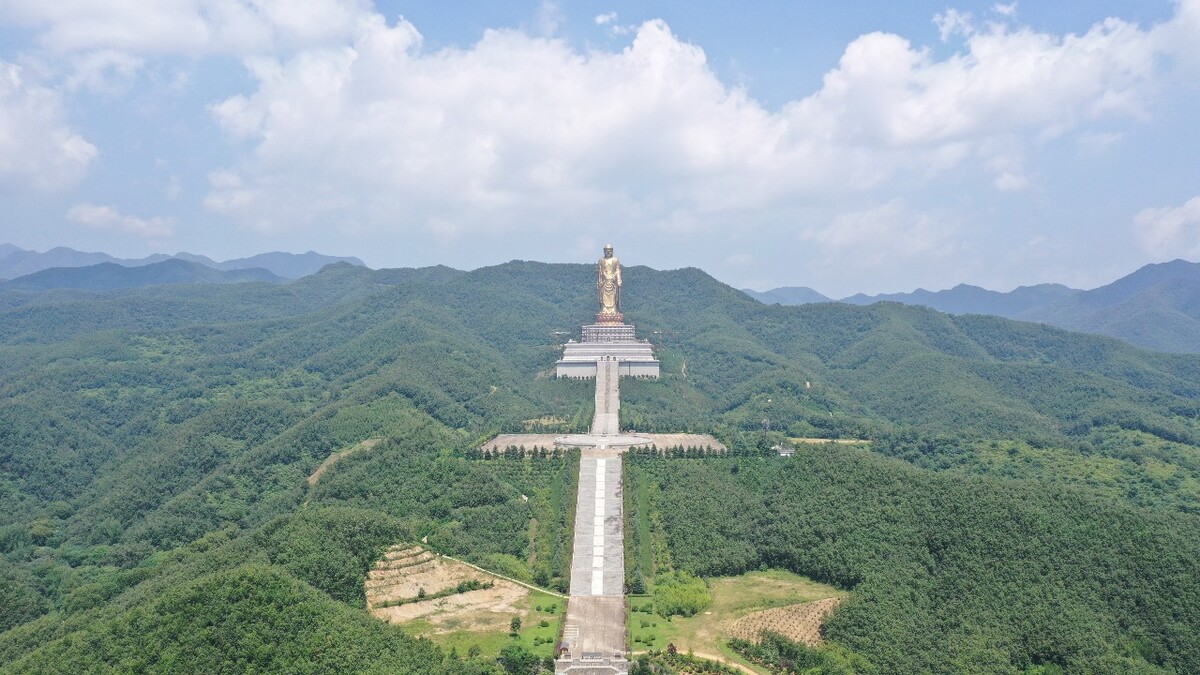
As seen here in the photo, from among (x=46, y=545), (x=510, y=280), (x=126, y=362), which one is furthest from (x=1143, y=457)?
(x=126, y=362)

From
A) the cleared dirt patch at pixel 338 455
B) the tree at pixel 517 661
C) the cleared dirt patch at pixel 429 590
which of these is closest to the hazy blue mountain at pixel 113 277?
the cleared dirt patch at pixel 338 455

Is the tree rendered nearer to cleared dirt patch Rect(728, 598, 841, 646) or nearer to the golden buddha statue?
cleared dirt patch Rect(728, 598, 841, 646)

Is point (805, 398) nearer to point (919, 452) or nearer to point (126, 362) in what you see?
point (919, 452)

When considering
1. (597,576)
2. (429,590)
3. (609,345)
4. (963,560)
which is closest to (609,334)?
(609,345)

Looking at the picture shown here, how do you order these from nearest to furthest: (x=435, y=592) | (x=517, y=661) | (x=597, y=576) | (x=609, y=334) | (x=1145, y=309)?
(x=517, y=661) → (x=435, y=592) → (x=597, y=576) → (x=609, y=334) → (x=1145, y=309)

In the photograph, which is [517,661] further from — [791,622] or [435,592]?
[791,622]

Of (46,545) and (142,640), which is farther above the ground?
(142,640)
